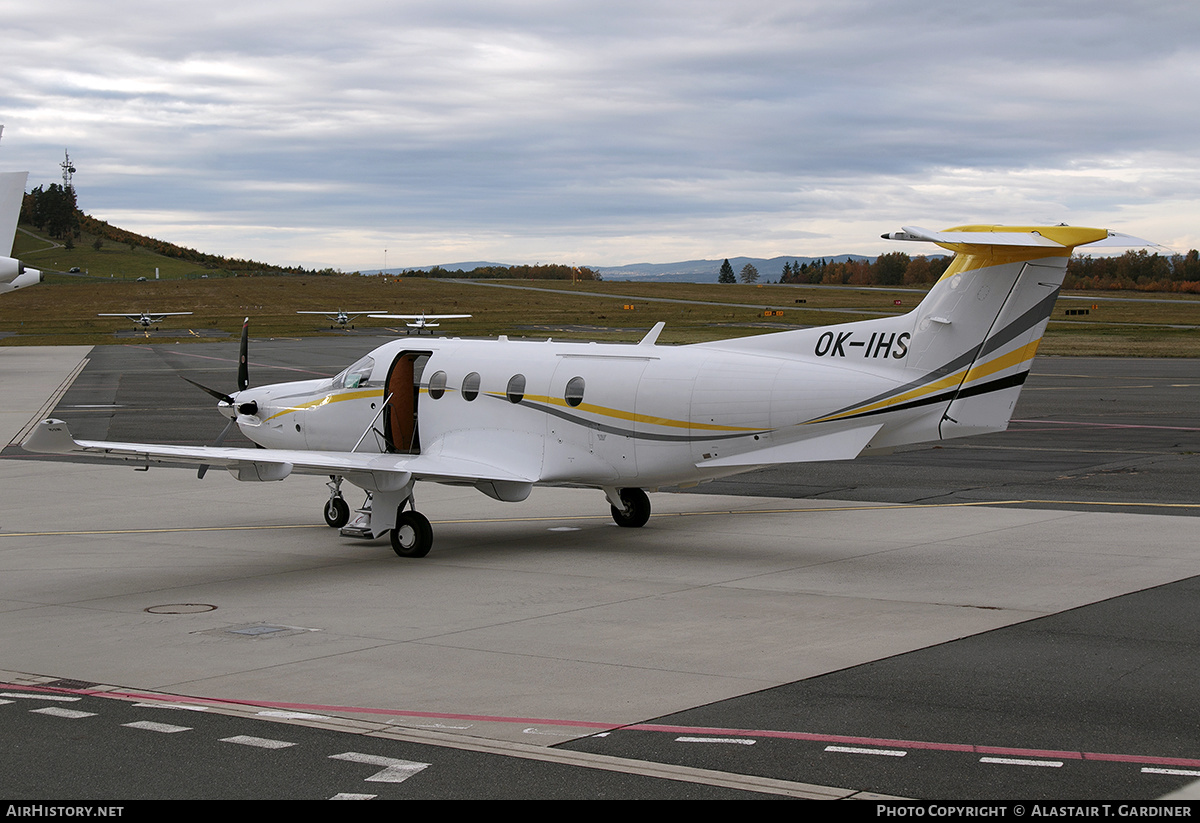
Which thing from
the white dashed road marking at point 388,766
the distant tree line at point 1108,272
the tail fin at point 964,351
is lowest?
the white dashed road marking at point 388,766

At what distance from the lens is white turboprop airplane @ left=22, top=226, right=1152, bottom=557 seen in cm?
1398

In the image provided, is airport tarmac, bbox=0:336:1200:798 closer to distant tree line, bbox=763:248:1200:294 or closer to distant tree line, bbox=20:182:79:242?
distant tree line, bbox=763:248:1200:294

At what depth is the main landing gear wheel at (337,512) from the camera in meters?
18.0

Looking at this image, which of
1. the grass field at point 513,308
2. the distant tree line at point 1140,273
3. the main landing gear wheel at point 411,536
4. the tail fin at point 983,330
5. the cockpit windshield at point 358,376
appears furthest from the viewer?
the distant tree line at point 1140,273

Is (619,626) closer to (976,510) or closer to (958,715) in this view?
(958,715)

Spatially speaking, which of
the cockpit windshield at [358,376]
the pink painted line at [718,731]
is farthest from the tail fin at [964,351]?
the cockpit windshield at [358,376]

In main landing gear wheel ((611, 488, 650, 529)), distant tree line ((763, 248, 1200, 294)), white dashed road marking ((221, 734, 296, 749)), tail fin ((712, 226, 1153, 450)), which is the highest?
distant tree line ((763, 248, 1200, 294))

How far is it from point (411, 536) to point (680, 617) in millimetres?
5047

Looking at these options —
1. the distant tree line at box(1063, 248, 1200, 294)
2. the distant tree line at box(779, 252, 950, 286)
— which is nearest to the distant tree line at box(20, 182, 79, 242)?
the distant tree line at box(779, 252, 950, 286)

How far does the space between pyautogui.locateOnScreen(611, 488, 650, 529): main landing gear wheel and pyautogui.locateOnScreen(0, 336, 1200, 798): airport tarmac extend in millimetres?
384

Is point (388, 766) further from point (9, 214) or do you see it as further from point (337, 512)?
point (9, 214)

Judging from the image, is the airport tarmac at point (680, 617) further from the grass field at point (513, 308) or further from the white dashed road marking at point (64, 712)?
the grass field at point (513, 308)

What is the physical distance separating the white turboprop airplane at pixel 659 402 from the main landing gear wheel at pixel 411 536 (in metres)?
0.02
